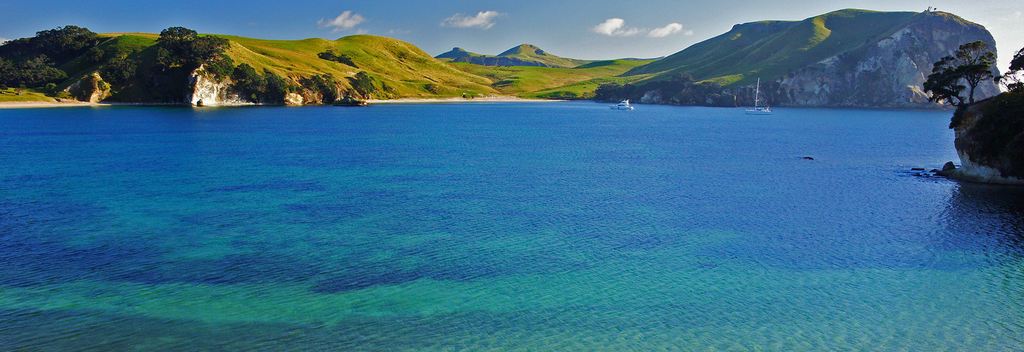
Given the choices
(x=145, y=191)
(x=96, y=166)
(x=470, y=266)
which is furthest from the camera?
(x=96, y=166)

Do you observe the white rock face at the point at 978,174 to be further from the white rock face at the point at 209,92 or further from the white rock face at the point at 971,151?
the white rock face at the point at 209,92

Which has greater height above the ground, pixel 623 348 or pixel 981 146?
pixel 981 146

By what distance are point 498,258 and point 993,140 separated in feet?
172

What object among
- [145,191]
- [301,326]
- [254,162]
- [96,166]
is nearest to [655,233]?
[301,326]

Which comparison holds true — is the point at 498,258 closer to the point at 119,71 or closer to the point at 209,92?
the point at 209,92

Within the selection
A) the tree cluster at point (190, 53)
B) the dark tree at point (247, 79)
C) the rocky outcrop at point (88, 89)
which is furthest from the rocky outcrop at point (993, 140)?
the rocky outcrop at point (88, 89)

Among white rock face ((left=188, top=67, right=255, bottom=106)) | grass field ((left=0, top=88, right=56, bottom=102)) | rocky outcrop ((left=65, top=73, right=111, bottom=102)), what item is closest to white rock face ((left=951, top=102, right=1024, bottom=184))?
white rock face ((left=188, top=67, right=255, bottom=106))

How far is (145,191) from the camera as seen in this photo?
43.1m

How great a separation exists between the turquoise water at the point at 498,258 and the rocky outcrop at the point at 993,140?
2.43m

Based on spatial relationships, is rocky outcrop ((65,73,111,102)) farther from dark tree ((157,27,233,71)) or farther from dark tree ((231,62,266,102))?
dark tree ((231,62,266,102))

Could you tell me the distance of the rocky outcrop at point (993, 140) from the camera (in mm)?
47594

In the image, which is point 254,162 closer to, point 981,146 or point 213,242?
point 213,242

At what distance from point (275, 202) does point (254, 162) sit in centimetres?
2399

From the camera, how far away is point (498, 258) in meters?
28.2
